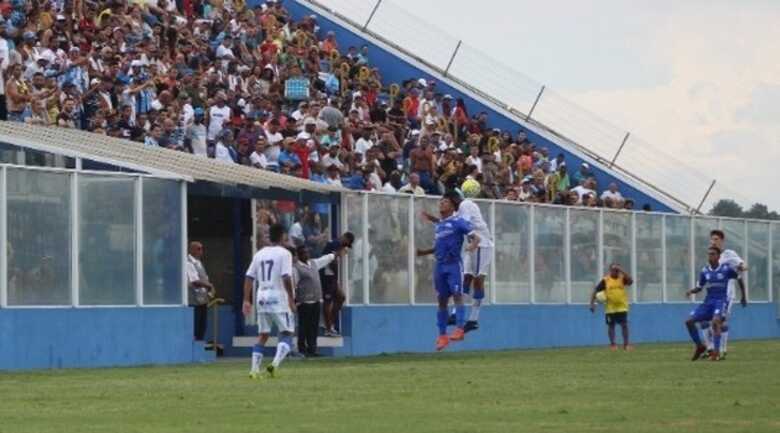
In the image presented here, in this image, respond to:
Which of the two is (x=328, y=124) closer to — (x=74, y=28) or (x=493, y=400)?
(x=74, y=28)

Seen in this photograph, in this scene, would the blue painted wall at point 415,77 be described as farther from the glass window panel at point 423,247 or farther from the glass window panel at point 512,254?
the glass window panel at point 423,247

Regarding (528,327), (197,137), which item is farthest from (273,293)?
(528,327)

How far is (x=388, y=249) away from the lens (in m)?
43.3

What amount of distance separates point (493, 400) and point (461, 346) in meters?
21.7

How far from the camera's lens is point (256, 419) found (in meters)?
20.3

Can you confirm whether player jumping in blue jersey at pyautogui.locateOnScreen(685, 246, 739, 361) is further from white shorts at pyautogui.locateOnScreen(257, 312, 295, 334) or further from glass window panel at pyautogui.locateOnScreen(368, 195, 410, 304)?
white shorts at pyautogui.locateOnScreen(257, 312, 295, 334)

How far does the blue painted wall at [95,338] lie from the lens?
34.0 metres

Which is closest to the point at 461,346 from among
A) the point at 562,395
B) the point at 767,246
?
the point at 767,246

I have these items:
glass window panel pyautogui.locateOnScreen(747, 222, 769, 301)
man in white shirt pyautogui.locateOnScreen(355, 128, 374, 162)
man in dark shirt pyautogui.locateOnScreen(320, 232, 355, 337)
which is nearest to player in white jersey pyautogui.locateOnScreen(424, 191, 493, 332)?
man in dark shirt pyautogui.locateOnScreen(320, 232, 355, 337)

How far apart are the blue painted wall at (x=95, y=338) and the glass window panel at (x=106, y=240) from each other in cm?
33

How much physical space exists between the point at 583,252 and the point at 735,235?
8059mm

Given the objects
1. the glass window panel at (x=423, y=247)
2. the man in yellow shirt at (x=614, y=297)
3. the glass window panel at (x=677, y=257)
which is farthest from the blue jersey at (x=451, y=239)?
the glass window panel at (x=677, y=257)

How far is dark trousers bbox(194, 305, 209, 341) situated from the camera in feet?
125

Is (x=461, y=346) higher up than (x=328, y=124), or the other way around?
(x=328, y=124)
